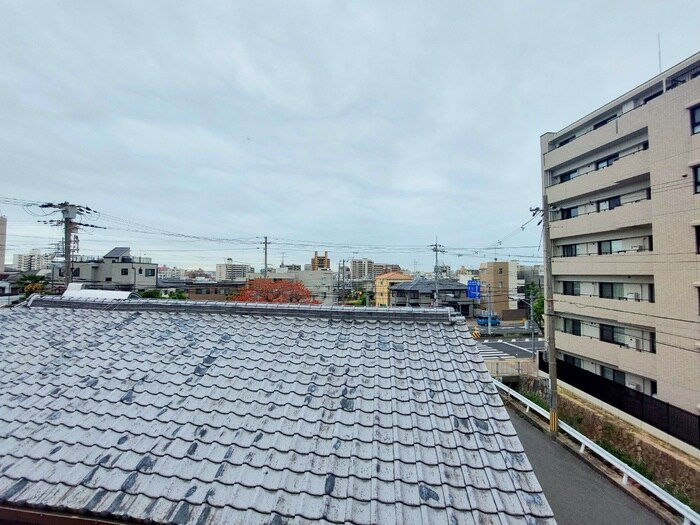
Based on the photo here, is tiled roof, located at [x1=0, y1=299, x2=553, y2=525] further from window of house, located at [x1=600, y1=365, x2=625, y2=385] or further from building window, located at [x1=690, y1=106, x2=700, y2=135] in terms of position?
window of house, located at [x1=600, y1=365, x2=625, y2=385]

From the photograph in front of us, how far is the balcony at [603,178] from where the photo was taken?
48.9ft

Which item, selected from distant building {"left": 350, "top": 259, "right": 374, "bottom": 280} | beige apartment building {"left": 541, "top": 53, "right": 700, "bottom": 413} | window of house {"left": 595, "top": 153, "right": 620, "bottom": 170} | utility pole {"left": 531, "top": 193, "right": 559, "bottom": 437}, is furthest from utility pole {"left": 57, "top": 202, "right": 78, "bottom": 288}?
distant building {"left": 350, "top": 259, "right": 374, "bottom": 280}

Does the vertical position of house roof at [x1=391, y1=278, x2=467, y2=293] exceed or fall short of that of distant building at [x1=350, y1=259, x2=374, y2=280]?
it falls short

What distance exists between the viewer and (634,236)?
15719 millimetres

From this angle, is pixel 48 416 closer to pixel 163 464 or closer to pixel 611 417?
pixel 163 464

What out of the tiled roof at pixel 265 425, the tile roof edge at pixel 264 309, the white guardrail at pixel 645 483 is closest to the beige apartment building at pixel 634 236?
the white guardrail at pixel 645 483

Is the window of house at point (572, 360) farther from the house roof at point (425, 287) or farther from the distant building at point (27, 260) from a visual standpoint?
the distant building at point (27, 260)

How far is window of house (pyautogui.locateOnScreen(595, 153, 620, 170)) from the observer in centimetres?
1688

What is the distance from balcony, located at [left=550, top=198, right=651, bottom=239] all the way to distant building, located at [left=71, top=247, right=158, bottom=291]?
131 feet

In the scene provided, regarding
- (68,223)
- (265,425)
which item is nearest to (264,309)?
(265,425)

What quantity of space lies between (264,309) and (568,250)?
2074cm

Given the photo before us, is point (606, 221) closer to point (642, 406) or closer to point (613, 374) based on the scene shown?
point (613, 374)

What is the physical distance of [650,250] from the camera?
48.3 feet

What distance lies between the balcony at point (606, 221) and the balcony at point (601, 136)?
1.63 meters
